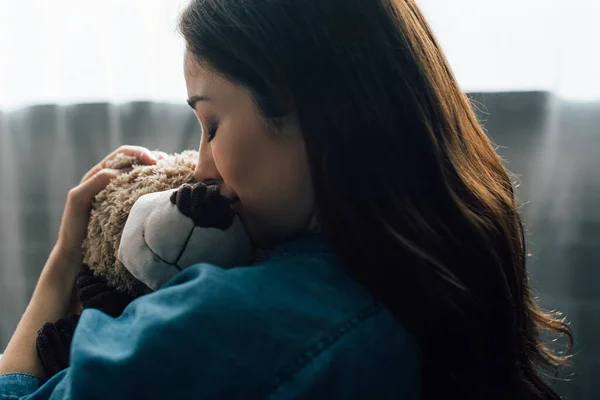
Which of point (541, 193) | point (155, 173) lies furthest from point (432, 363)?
point (541, 193)

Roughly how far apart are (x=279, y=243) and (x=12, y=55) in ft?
3.47

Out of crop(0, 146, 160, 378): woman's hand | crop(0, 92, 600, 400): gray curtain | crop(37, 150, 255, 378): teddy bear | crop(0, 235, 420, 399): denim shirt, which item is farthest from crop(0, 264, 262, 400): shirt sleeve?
crop(0, 92, 600, 400): gray curtain

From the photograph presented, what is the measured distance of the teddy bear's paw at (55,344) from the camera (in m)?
0.67

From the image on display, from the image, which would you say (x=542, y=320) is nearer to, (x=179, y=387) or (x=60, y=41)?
(x=179, y=387)

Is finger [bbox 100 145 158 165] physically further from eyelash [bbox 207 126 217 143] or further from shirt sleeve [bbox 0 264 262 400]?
shirt sleeve [bbox 0 264 262 400]

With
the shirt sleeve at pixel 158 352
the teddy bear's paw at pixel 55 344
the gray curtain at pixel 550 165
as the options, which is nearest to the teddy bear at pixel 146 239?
the teddy bear's paw at pixel 55 344

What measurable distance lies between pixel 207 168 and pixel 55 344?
287 mm

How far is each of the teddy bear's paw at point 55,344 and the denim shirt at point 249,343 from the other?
164 mm

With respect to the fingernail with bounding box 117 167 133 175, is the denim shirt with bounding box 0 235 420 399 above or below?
below

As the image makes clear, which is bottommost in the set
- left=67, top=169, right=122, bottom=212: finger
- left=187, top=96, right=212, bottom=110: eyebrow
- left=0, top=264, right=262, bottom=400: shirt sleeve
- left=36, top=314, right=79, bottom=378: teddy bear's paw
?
left=36, top=314, right=79, bottom=378: teddy bear's paw

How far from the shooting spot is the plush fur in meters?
0.68

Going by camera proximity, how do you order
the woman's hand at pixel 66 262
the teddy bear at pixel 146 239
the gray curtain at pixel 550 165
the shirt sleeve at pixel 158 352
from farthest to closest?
1. the gray curtain at pixel 550 165
2. the woman's hand at pixel 66 262
3. the teddy bear at pixel 146 239
4. the shirt sleeve at pixel 158 352

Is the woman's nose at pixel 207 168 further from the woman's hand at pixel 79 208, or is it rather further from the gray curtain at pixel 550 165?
the gray curtain at pixel 550 165

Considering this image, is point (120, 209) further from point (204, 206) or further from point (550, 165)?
point (550, 165)
